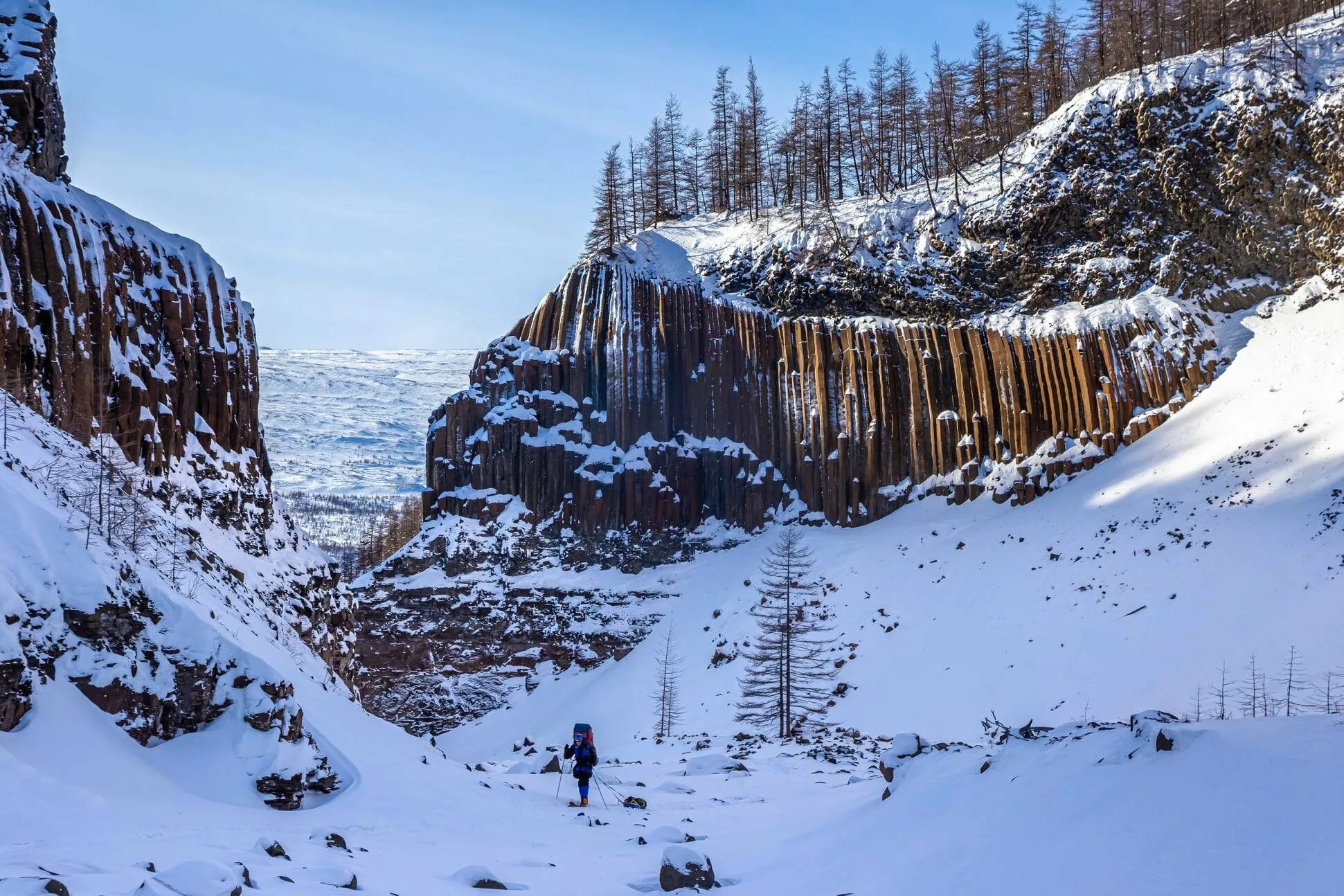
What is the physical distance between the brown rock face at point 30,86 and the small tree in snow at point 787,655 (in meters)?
29.1

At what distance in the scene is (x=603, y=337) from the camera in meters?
62.3

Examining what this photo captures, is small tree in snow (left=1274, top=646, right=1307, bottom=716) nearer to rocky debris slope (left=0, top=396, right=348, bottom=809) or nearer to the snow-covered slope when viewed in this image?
the snow-covered slope

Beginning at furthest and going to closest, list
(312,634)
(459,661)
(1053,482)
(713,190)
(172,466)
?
(713,190), (459,661), (1053,482), (312,634), (172,466)

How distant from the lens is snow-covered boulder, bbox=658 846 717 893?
9.55m

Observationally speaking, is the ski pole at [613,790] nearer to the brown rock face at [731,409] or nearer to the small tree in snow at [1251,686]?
the small tree in snow at [1251,686]

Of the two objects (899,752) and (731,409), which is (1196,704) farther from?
(731,409)

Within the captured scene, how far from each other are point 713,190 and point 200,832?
2979 inches

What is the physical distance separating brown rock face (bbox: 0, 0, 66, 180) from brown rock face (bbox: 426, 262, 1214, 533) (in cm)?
3590

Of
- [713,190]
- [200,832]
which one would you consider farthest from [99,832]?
[713,190]

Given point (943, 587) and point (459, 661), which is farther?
point (459, 661)

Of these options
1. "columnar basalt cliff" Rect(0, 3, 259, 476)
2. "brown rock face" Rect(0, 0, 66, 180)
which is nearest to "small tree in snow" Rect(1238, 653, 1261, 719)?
"columnar basalt cliff" Rect(0, 3, 259, 476)

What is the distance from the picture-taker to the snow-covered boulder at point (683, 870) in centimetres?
955

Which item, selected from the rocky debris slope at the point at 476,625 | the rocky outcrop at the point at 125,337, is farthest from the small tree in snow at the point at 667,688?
the rocky outcrop at the point at 125,337

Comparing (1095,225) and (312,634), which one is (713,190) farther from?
(312,634)
